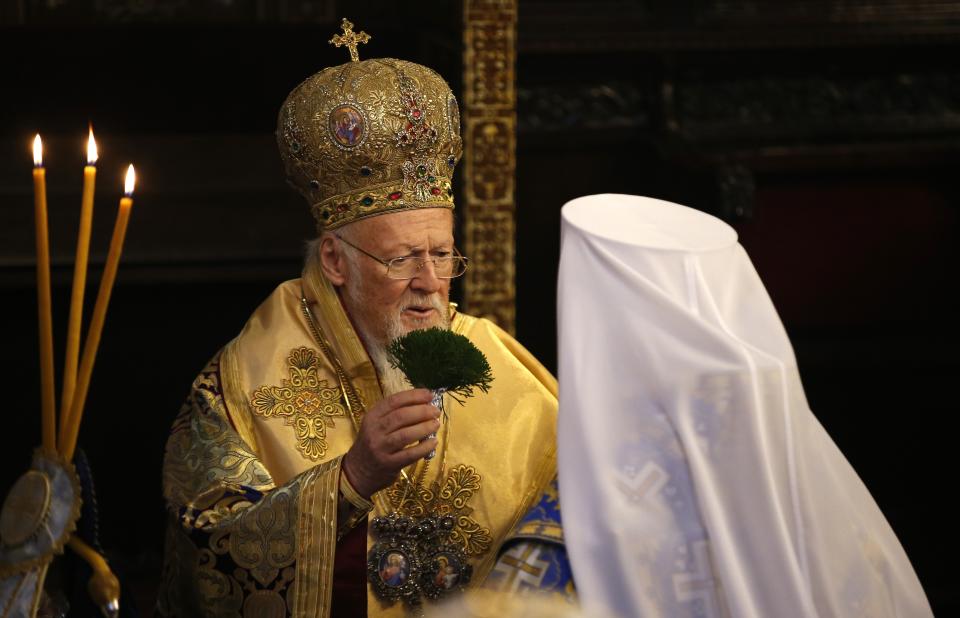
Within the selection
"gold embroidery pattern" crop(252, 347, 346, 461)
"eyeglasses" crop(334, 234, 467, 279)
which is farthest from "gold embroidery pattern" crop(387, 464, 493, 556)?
"eyeglasses" crop(334, 234, 467, 279)

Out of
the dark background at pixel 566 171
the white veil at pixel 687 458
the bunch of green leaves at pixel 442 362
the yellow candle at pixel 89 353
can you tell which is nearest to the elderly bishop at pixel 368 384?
the bunch of green leaves at pixel 442 362

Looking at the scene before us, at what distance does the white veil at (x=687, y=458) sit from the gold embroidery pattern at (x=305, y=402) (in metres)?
1.14

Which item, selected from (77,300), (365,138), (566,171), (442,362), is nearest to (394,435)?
(442,362)

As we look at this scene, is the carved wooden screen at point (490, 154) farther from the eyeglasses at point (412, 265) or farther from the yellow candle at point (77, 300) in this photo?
the yellow candle at point (77, 300)

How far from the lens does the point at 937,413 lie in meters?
5.87

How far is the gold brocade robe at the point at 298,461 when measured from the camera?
10.5 feet

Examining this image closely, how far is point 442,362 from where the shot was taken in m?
2.96

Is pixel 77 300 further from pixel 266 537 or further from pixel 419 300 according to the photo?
pixel 419 300

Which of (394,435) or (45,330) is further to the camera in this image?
(394,435)

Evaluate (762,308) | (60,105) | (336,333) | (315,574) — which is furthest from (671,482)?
(60,105)

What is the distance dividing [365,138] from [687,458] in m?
1.41

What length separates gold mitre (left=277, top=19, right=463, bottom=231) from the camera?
138 inches

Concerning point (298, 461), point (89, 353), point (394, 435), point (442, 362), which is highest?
point (89, 353)

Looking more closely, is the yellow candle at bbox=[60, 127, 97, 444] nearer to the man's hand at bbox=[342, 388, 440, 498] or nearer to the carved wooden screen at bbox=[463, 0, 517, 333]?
the man's hand at bbox=[342, 388, 440, 498]
